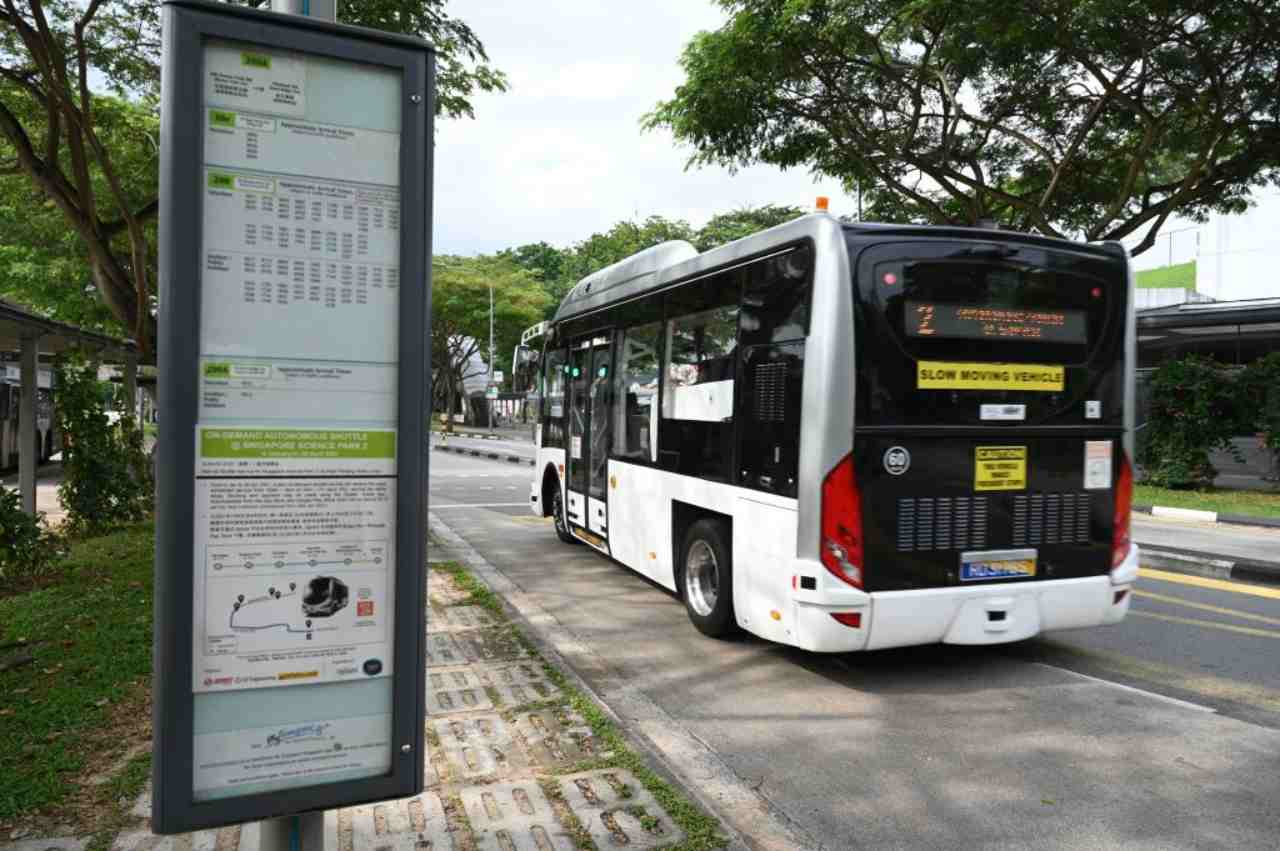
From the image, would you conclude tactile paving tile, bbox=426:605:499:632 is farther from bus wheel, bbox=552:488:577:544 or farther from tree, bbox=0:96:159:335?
tree, bbox=0:96:159:335

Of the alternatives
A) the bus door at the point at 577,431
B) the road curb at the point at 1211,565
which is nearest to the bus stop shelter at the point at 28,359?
the bus door at the point at 577,431

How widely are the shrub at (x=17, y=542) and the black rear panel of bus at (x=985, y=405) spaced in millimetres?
6832

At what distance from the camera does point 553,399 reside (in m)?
10.6

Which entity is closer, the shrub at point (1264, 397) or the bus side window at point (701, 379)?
the bus side window at point (701, 379)

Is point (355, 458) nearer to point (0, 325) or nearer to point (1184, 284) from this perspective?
point (0, 325)

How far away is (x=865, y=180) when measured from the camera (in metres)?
18.6

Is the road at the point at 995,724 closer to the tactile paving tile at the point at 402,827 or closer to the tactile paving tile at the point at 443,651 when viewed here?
the tactile paving tile at the point at 443,651

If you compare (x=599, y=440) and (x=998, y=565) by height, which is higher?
(x=599, y=440)

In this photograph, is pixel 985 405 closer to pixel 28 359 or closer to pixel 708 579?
pixel 708 579

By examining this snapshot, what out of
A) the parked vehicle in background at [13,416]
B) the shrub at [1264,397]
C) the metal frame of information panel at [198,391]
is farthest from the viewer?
the parked vehicle in background at [13,416]

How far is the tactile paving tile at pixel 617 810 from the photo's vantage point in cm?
335

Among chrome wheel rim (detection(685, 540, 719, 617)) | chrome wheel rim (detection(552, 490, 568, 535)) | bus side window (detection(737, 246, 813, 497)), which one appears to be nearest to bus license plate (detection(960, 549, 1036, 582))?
bus side window (detection(737, 246, 813, 497))

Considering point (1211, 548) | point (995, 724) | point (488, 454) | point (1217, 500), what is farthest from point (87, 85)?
point (488, 454)

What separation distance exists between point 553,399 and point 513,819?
7.30 metres
